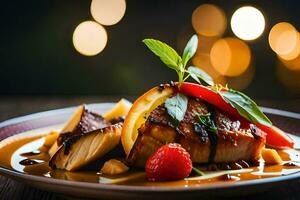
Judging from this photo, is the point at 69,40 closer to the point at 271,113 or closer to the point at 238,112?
the point at 271,113

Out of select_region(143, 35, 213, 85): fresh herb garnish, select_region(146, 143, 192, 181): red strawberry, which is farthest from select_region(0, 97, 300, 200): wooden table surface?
select_region(143, 35, 213, 85): fresh herb garnish

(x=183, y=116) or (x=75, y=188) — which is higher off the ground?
(x=183, y=116)

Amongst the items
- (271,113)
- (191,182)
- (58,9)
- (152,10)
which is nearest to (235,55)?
(152,10)

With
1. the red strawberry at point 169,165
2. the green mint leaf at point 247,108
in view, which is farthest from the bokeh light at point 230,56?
the red strawberry at point 169,165

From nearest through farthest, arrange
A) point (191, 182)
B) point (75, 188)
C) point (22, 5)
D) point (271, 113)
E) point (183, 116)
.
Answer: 1. point (75, 188)
2. point (191, 182)
3. point (183, 116)
4. point (271, 113)
5. point (22, 5)

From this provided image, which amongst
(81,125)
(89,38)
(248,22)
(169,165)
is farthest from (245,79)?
(169,165)

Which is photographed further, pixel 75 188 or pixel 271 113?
pixel 271 113

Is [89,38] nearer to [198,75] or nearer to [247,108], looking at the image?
[198,75]

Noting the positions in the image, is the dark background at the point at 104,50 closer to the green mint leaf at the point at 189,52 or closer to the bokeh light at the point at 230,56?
the bokeh light at the point at 230,56
